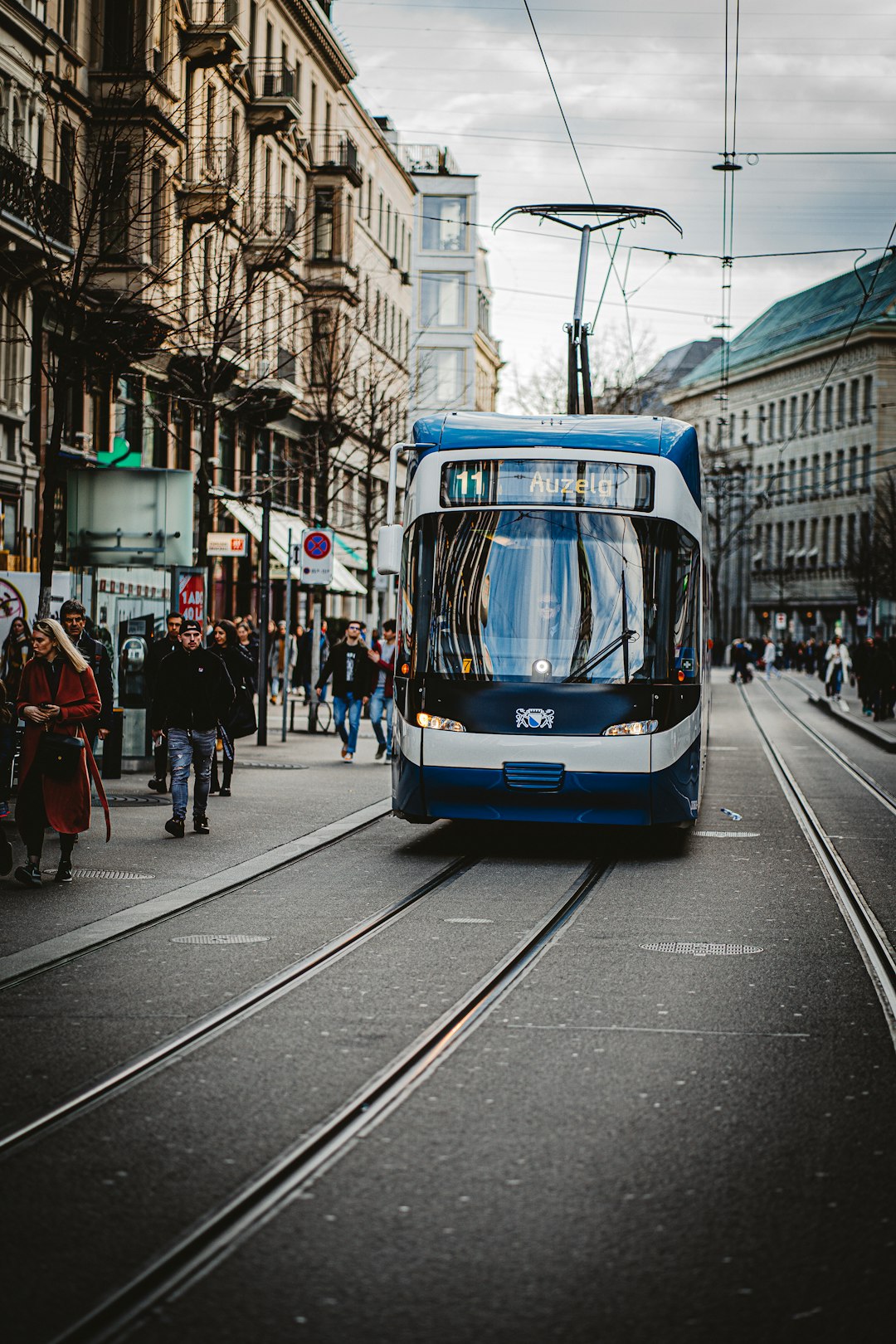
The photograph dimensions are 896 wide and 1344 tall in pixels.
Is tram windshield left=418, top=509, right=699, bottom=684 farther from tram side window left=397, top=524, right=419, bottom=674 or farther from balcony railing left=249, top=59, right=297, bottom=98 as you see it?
balcony railing left=249, top=59, right=297, bottom=98

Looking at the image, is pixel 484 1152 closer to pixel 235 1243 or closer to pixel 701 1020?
pixel 235 1243

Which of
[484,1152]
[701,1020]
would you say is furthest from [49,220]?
[484,1152]

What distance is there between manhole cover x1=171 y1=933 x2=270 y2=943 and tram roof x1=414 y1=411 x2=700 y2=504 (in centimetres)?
557

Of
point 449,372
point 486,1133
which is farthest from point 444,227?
point 486,1133

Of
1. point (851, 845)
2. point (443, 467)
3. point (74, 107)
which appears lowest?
point (851, 845)

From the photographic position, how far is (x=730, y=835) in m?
16.3

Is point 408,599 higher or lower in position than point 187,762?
higher

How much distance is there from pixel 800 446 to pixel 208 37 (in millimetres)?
78939

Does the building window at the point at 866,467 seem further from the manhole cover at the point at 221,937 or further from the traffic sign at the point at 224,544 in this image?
the manhole cover at the point at 221,937

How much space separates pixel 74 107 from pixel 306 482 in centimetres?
1856

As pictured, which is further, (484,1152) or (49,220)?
(49,220)

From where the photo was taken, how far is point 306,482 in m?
49.2

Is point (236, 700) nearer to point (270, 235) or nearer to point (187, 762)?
point (187, 762)

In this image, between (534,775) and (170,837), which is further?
(170,837)
